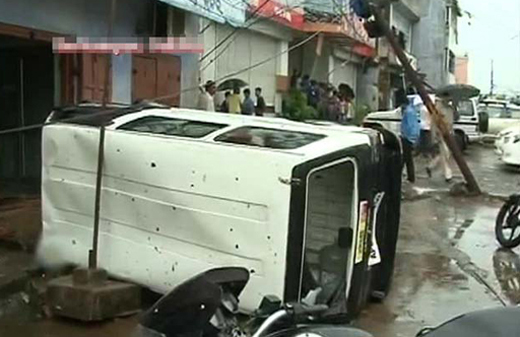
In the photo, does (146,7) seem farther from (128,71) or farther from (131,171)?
(131,171)

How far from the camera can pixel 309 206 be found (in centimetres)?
674

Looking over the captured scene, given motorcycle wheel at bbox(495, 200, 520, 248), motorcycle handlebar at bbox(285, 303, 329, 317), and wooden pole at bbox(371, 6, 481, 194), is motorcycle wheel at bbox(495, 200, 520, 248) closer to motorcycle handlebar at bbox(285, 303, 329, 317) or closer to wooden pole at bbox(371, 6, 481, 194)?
wooden pole at bbox(371, 6, 481, 194)

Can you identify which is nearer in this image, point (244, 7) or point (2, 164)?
point (2, 164)

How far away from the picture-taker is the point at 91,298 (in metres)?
6.64

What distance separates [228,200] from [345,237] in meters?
1.03

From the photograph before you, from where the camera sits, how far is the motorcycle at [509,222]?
10891 millimetres

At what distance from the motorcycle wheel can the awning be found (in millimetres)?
5475

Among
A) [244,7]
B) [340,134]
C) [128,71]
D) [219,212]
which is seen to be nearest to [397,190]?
[340,134]

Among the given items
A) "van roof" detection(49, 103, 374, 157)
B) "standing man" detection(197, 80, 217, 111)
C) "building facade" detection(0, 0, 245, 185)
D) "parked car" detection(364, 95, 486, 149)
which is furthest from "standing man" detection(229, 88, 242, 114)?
"van roof" detection(49, 103, 374, 157)

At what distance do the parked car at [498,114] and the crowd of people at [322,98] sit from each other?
7923mm

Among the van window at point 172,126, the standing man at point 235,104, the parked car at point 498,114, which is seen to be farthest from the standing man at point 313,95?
the van window at point 172,126

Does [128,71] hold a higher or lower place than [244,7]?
lower

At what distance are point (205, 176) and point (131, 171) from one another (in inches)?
29.9
